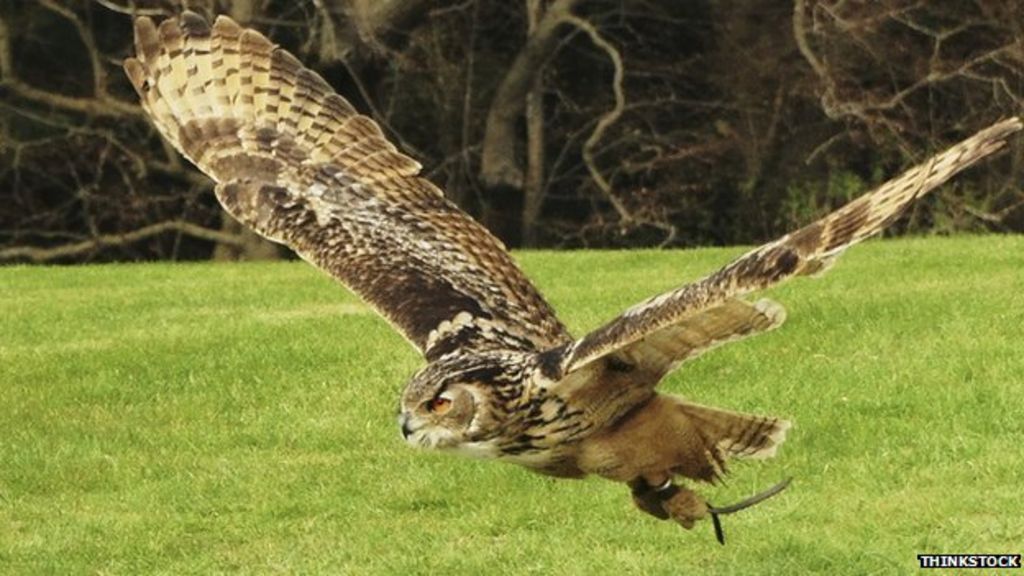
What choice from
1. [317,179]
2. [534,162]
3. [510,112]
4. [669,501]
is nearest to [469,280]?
[317,179]

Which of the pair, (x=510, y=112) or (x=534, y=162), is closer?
(x=510, y=112)

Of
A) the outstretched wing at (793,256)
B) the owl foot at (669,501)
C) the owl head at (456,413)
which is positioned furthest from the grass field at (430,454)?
the outstretched wing at (793,256)

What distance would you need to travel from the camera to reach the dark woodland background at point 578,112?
19609 millimetres

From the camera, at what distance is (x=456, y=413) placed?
5742mm

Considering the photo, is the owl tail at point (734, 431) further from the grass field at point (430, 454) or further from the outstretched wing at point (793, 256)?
the grass field at point (430, 454)

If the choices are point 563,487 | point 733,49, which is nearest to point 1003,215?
point 733,49

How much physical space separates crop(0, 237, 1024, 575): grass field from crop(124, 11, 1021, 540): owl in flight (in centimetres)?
115

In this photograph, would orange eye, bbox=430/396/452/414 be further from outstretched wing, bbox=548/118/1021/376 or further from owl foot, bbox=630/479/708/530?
owl foot, bbox=630/479/708/530

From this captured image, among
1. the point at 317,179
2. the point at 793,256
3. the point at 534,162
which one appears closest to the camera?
the point at 793,256

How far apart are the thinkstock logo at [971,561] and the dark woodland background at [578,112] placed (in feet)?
39.2

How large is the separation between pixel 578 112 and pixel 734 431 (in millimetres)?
15389

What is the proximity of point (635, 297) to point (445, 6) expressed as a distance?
29.0 feet

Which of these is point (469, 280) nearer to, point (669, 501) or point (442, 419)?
point (669, 501)

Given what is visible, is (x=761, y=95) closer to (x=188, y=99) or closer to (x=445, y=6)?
(x=445, y=6)
